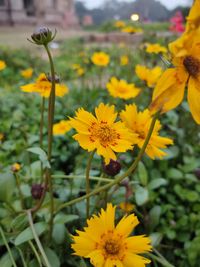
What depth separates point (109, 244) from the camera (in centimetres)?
56

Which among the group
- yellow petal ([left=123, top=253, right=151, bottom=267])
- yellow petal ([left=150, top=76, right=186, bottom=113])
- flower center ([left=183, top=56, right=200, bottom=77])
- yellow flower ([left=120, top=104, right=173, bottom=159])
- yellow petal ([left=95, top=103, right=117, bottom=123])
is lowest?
yellow petal ([left=123, top=253, right=151, bottom=267])

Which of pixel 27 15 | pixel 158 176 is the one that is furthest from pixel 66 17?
pixel 158 176

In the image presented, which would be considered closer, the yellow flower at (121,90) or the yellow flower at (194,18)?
the yellow flower at (194,18)

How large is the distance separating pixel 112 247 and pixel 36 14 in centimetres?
1322

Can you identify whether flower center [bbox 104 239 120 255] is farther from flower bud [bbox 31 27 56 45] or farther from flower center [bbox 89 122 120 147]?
flower bud [bbox 31 27 56 45]

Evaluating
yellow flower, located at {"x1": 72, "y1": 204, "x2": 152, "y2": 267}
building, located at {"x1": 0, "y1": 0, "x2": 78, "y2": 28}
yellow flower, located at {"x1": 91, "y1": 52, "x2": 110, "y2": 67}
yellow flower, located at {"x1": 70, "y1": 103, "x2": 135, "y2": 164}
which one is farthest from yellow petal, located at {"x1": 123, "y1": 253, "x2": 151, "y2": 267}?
building, located at {"x1": 0, "y1": 0, "x2": 78, "y2": 28}

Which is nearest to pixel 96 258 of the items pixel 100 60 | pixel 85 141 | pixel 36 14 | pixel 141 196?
pixel 85 141

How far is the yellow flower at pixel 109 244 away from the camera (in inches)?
21.2

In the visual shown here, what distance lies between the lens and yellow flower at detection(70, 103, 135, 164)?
549 millimetres

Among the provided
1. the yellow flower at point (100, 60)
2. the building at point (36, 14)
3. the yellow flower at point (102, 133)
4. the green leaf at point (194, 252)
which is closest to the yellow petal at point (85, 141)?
the yellow flower at point (102, 133)

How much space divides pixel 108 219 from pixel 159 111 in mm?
214

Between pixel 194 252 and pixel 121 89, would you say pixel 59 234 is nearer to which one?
pixel 194 252

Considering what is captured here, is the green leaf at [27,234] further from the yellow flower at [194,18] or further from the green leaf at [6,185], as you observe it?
the yellow flower at [194,18]

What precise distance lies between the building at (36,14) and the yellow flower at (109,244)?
12088mm
